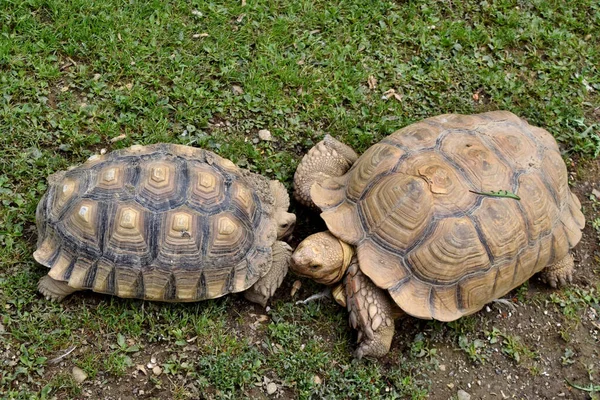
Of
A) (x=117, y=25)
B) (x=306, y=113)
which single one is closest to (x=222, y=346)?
(x=306, y=113)

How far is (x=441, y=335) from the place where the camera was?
13.3 feet

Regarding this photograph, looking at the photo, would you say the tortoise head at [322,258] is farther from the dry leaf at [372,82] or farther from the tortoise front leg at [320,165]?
the dry leaf at [372,82]

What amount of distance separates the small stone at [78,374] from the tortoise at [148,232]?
1.50ft

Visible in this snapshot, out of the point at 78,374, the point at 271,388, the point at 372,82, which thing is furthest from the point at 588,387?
the point at 78,374

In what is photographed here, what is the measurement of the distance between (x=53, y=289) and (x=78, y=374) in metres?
0.53

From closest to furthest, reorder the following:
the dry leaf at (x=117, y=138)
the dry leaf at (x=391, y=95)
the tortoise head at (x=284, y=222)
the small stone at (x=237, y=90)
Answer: the tortoise head at (x=284, y=222) → the dry leaf at (x=117, y=138) → the small stone at (x=237, y=90) → the dry leaf at (x=391, y=95)

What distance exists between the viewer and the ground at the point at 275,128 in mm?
3701

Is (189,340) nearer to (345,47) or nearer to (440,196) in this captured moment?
(440,196)

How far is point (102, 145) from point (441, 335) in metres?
2.74

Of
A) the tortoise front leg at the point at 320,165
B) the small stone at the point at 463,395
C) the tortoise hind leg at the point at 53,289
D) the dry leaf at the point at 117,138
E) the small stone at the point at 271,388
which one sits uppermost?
the tortoise front leg at the point at 320,165

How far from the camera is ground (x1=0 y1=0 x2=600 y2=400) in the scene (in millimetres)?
3701

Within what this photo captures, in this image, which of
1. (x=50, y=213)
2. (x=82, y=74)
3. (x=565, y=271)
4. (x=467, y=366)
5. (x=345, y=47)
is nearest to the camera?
(x=50, y=213)

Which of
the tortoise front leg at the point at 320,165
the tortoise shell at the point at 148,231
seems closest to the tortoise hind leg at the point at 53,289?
the tortoise shell at the point at 148,231

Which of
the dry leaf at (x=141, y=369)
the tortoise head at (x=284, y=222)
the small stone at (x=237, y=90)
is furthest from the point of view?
the small stone at (x=237, y=90)
